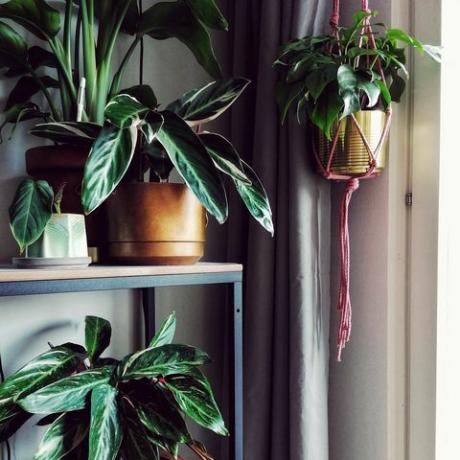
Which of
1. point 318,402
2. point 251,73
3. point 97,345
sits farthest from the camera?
point 251,73

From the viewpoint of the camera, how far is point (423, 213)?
4.01ft

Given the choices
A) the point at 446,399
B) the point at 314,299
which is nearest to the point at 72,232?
the point at 314,299

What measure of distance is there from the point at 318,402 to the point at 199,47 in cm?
86

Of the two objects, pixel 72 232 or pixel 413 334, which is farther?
pixel 413 334

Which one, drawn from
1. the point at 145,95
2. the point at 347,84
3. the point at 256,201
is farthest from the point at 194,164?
the point at 347,84

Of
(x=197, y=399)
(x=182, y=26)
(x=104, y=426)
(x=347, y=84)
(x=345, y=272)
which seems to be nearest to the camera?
(x=104, y=426)

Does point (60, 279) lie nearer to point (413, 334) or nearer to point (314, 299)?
point (314, 299)

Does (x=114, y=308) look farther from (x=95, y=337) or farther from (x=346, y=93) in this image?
(x=346, y=93)

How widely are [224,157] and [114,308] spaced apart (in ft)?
1.91

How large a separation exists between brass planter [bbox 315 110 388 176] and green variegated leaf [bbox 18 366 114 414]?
663 mm

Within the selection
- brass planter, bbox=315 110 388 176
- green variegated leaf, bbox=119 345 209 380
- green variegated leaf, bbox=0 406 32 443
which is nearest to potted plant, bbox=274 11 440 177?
brass planter, bbox=315 110 388 176

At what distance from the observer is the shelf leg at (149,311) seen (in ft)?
4.30

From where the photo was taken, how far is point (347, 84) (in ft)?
3.21

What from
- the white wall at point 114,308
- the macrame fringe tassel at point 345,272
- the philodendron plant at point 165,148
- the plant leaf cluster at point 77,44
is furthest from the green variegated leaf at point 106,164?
the macrame fringe tassel at point 345,272
